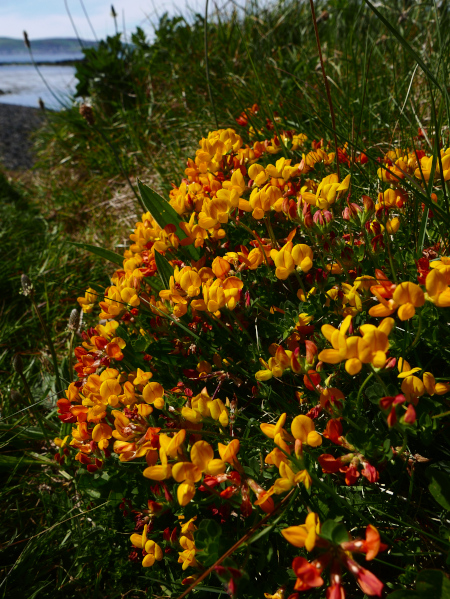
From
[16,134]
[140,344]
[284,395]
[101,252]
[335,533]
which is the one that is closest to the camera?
[335,533]

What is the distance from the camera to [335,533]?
92 cm

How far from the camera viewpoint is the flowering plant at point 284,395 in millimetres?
1070

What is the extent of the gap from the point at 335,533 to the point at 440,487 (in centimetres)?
36

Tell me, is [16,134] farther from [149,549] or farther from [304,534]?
[304,534]

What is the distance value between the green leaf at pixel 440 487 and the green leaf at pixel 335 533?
34 cm

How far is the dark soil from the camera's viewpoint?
7.25 metres

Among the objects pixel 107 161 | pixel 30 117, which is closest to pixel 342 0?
pixel 107 161

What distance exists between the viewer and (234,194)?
1.58 metres

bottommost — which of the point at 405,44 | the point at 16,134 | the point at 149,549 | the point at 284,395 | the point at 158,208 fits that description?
the point at 149,549

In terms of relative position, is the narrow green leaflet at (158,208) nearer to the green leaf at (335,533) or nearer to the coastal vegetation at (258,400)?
the coastal vegetation at (258,400)

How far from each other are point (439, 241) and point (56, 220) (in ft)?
12.7

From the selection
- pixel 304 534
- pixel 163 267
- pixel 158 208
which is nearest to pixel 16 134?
pixel 158 208

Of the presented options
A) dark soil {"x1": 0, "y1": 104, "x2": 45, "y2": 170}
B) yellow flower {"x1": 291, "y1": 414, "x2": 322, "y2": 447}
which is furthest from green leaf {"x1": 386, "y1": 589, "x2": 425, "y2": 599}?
dark soil {"x1": 0, "y1": 104, "x2": 45, "y2": 170}

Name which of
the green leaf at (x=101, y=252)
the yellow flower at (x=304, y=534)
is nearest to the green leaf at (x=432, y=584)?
the yellow flower at (x=304, y=534)
